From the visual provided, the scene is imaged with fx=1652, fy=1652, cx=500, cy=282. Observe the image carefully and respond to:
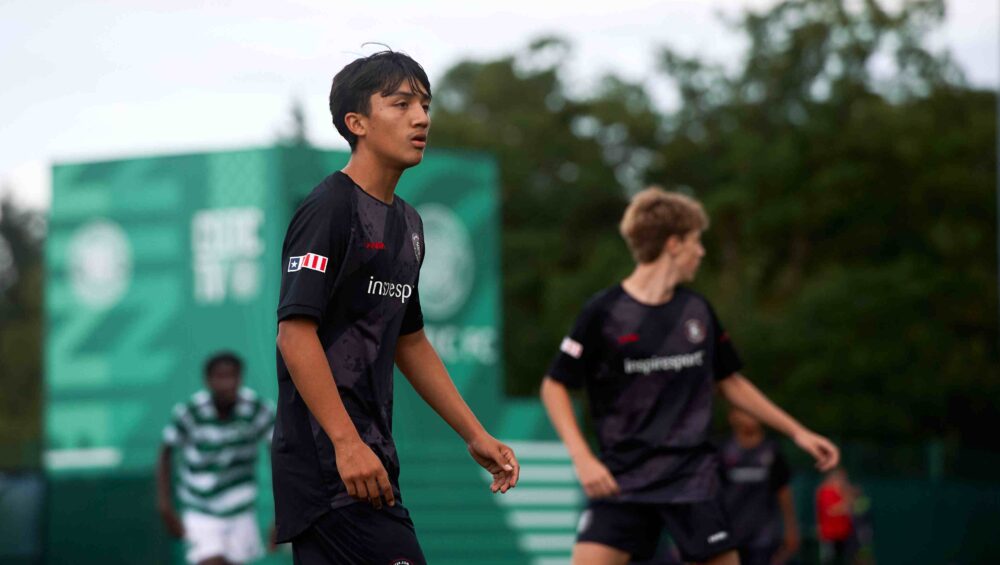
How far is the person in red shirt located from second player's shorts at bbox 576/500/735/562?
1623 centimetres

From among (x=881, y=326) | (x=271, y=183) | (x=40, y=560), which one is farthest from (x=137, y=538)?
(x=881, y=326)

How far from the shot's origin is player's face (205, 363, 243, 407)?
33.5ft

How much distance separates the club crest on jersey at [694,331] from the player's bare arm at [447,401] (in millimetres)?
2740

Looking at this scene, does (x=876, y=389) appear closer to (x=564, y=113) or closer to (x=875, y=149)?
(x=875, y=149)

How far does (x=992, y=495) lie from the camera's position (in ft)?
86.8

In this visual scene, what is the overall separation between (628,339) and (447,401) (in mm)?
2630

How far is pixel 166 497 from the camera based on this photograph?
34.5 ft

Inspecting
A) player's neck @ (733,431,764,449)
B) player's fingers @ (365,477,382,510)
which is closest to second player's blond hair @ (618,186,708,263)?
player's fingers @ (365,477,382,510)

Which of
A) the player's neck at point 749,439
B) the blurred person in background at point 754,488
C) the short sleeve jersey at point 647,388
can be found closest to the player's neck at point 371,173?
the short sleeve jersey at point 647,388

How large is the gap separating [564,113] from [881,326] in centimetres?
1473

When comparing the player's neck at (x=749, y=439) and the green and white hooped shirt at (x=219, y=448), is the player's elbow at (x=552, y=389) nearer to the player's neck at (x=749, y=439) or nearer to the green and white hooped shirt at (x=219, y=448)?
the green and white hooped shirt at (x=219, y=448)

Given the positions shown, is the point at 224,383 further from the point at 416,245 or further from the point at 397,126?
the point at 397,126

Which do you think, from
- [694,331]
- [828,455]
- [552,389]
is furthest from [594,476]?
[828,455]

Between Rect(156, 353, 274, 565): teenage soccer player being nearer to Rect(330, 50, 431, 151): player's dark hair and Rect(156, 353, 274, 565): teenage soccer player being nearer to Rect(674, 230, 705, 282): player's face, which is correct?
Rect(674, 230, 705, 282): player's face
